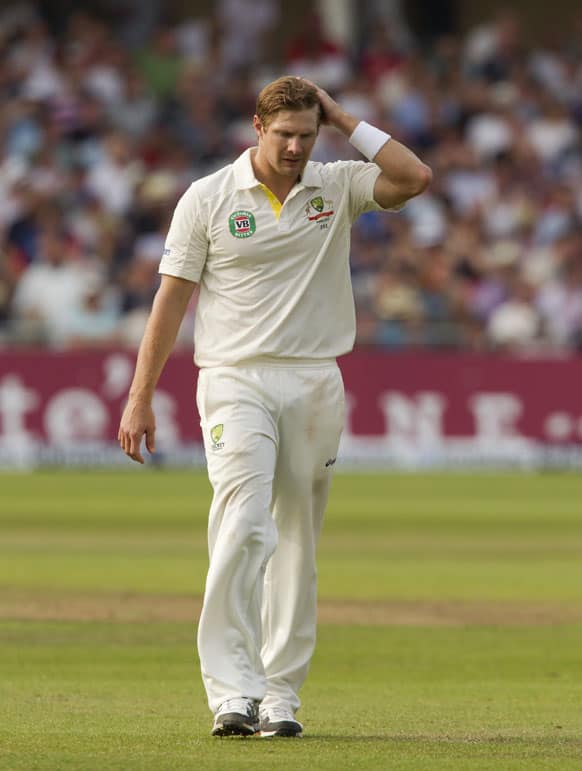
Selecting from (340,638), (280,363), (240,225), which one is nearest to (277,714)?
(280,363)

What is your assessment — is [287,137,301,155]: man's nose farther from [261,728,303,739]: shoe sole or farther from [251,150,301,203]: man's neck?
[261,728,303,739]: shoe sole

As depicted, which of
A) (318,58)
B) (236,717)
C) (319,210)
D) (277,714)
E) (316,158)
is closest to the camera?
(236,717)

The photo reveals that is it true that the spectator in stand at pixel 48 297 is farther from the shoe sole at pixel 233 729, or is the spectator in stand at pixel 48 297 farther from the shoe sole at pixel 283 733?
the shoe sole at pixel 233 729

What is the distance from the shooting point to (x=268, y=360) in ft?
21.5

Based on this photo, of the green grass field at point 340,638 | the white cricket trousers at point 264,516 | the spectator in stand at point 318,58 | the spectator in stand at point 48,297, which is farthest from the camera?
the spectator in stand at point 318,58

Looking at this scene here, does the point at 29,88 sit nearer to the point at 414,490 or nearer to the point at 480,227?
the point at 480,227

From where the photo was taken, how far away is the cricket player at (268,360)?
636 cm

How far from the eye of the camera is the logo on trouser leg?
6424 mm

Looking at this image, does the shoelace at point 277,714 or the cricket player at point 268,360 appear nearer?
the cricket player at point 268,360

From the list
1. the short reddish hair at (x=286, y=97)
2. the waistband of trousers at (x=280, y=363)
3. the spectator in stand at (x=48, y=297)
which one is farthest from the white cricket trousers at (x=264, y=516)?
the spectator in stand at (x=48, y=297)

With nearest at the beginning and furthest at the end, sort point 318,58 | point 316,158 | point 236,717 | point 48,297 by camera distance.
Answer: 1. point 236,717
2. point 48,297
3. point 316,158
4. point 318,58

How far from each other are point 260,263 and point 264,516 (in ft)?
2.91

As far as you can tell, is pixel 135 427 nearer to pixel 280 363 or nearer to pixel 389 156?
pixel 280 363

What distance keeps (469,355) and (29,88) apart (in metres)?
7.29
